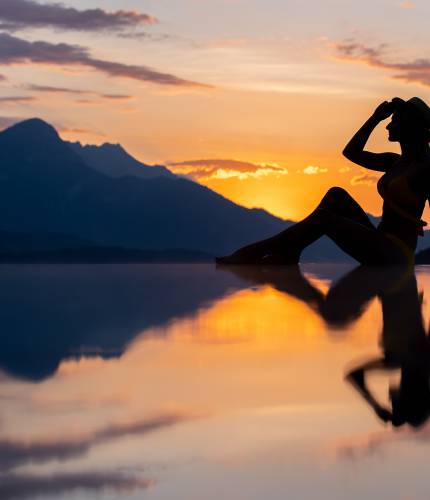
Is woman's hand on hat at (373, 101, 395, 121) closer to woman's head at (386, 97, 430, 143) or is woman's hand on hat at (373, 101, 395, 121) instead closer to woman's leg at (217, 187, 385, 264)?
woman's head at (386, 97, 430, 143)

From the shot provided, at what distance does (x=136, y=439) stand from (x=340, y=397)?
106cm

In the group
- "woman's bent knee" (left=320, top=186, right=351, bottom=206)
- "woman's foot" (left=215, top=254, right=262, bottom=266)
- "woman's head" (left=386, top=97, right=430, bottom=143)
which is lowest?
"woman's foot" (left=215, top=254, right=262, bottom=266)

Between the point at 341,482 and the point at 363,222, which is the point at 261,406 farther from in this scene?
the point at 363,222

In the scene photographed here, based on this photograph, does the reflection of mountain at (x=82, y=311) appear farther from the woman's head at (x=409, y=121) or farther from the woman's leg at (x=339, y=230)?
the woman's head at (x=409, y=121)

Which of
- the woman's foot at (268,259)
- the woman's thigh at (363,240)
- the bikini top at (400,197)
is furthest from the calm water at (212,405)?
the woman's foot at (268,259)

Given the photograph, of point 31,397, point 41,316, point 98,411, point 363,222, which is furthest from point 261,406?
point 363,222

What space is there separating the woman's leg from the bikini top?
524 mm

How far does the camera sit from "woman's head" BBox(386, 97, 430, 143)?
14344 millimetres

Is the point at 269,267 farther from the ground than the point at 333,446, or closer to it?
closer to it

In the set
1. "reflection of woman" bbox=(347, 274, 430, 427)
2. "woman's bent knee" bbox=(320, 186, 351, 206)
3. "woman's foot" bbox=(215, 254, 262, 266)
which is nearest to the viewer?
"reflection of woman" bbox=(347, 274, 430, 427)

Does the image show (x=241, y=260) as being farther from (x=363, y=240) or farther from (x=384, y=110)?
(x=384, y=110)

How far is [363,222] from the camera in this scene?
15656 millimetres

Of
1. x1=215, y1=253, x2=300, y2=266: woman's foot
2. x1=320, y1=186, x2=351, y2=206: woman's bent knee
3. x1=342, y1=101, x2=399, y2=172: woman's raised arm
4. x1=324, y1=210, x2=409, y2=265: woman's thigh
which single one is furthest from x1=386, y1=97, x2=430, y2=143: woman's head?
x1=215, y1=253, x2=300, y2=266: woman's foot

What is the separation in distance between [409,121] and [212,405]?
37.2ft
